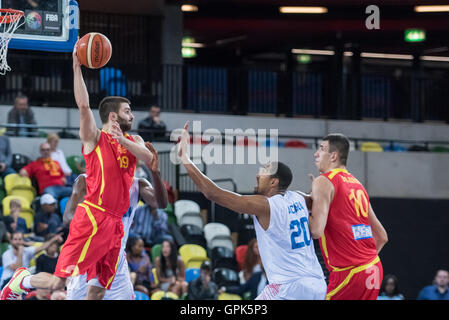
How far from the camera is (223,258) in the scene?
12.5 meters

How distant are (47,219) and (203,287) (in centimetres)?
241

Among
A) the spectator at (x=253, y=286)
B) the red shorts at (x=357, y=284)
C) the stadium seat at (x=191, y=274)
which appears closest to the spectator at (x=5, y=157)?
the stadium seat at (x=191, y=274)

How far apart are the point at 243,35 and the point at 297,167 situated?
21.8 ft

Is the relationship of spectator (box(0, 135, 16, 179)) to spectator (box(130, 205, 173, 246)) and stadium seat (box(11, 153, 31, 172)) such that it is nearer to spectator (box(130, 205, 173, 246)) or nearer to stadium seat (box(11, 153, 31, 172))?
stadium seat (box(11, 153, 31, 172))

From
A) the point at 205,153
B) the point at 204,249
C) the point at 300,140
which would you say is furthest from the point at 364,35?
the point at 204,249

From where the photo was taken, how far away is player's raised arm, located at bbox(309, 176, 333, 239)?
6336mm

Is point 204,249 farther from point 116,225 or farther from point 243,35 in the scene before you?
point 243,35

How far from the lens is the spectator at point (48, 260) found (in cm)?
1062

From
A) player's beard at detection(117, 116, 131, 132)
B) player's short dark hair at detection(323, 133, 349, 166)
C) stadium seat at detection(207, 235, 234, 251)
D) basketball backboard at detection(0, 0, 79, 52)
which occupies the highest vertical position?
basketball backboard at detection(0, 0, 79, 52)

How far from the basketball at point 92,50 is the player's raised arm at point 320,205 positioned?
2068 millimetres

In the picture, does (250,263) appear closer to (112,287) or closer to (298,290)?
(112,287)

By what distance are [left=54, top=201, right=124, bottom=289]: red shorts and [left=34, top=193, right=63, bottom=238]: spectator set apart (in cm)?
486

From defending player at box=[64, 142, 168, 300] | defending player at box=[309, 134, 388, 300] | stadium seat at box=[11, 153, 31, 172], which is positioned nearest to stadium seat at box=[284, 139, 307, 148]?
stadium seat at box=[11, 153, 31, 172]

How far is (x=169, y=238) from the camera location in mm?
12086
